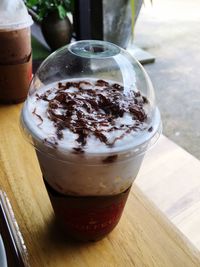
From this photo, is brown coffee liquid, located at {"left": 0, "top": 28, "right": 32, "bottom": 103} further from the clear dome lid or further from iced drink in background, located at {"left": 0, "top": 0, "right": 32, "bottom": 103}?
the clear dome lid

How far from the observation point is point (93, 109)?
2.12 ft

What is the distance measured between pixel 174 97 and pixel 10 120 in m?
1.93

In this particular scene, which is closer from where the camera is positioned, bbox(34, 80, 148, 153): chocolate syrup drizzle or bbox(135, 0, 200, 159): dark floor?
bbox(34, 80, 148, 153): chocolate syrup drizzle

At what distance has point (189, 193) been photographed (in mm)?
1313

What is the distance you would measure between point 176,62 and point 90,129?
2.91 metres

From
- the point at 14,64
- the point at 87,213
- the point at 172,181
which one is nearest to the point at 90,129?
the point at 87,213

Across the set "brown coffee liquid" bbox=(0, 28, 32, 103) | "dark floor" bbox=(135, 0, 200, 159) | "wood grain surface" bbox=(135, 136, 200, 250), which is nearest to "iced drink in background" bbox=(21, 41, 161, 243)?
"brown coffee liquid" bbox=(0, 28, 32, 103)

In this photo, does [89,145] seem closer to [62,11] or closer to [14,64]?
[14,64]

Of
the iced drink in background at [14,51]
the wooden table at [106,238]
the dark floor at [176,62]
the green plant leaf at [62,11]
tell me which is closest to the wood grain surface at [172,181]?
the wooden table at [106,238]

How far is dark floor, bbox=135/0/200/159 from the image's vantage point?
244 cm

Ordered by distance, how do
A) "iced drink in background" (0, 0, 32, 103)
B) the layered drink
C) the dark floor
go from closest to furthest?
the layered drink, "iced drink in background" (0, 0, 32, 103), the dark floor

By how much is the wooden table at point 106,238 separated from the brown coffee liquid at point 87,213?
0.10ft

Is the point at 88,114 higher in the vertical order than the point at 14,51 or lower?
higher

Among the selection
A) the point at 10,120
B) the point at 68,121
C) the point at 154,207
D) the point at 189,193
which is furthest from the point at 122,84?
the point at 189,193
